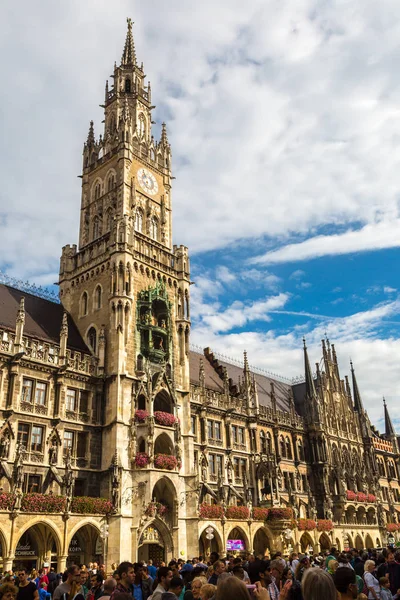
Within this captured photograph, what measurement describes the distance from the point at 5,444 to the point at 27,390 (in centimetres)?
373

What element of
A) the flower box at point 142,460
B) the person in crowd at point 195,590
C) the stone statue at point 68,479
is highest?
Result: the flower box at point 142,460

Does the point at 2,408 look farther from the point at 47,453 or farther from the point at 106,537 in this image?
the point at 106,537

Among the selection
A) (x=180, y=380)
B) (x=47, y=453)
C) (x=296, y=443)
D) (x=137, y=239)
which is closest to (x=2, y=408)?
(x=47, y=453)

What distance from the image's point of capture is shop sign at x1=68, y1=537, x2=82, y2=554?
3092cm

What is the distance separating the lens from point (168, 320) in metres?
41.5

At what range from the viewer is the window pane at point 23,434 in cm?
3098

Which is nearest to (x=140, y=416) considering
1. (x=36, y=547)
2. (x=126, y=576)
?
(x=36, y=547)

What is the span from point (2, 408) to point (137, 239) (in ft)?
56.4

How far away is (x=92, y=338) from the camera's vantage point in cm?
3978

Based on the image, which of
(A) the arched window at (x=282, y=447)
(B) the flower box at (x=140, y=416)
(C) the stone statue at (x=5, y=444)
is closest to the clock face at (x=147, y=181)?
(B) the flower box at (x=140, y=416)

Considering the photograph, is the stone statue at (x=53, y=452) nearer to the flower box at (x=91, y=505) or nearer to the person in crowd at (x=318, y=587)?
the flower box at (x=91, y=505)

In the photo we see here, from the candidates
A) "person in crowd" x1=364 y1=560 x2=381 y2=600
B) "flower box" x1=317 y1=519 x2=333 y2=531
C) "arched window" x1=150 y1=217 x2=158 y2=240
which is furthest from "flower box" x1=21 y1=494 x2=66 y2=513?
"flower box" x1=317 y1=519 x2=333 y2=531

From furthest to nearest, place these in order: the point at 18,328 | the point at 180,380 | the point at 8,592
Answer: the point at 180,380 → the point at 18,328 → the point at 8,592

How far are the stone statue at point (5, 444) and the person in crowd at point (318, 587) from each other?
28024mm
